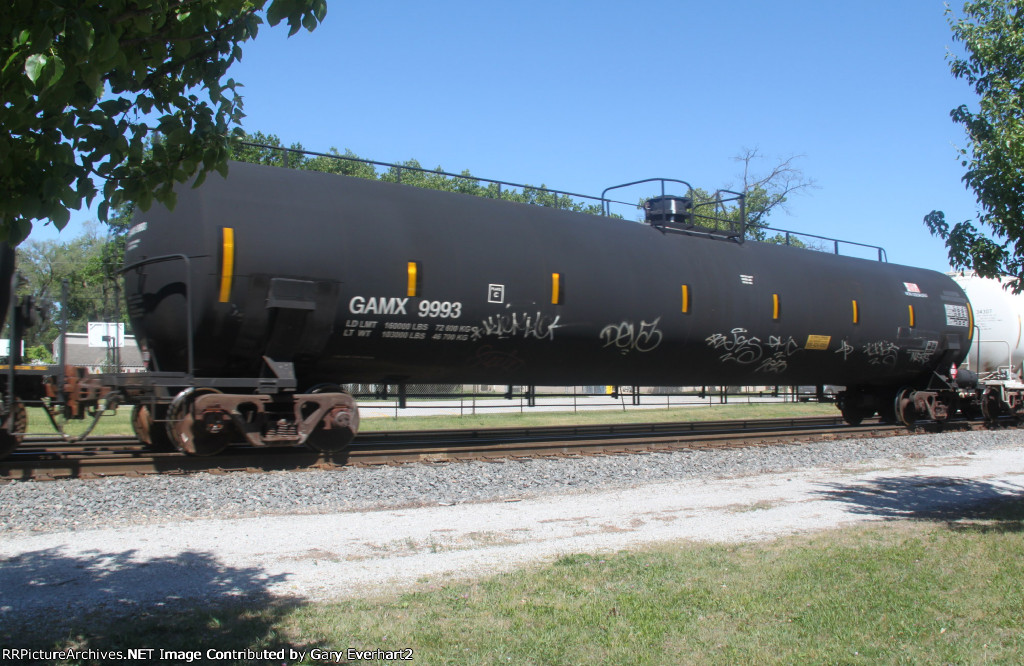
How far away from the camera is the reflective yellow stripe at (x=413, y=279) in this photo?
404 inches

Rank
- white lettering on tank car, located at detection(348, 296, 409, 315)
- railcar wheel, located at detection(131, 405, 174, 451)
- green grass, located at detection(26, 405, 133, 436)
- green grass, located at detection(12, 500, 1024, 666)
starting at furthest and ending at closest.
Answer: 1. green grass, located at detection(26, 405, 133, 436)
2. railcar wheel, located at detection(131, 405, 174, 451)
3. white lettering on tank car, located at detection(348, 296, 409, 315)
4. green grass, located at detection(12, 500, 1024, 666)

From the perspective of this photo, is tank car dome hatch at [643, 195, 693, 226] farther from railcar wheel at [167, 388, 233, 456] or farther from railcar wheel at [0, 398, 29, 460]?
railcar wheel at [0, 398, 29, 460]

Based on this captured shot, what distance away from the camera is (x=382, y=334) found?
10297mm

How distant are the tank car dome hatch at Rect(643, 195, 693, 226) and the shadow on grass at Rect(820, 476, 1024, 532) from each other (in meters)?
5.89

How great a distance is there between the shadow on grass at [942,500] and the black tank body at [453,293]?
391 cm

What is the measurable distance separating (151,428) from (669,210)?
9.34 m

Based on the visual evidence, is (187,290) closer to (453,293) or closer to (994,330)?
(453,293)

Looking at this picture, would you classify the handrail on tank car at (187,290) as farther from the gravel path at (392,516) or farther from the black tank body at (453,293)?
the gravel path at (392,516)

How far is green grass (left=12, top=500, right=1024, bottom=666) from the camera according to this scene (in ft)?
13.7

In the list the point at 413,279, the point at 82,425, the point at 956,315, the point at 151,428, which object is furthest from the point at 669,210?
the point at 82,425

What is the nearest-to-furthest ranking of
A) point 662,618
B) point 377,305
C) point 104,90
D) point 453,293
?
1. point 104,90
2. point 662,618
3. point 377,305
4. point 453,293

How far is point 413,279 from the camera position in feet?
33.7

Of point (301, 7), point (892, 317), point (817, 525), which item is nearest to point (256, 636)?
point (301, 7)

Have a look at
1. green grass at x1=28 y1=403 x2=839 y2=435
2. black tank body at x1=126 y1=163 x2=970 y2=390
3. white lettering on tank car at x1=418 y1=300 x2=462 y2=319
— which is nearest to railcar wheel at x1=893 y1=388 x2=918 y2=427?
black tank body at x1=126 y1=163 x2=970 y2=390
